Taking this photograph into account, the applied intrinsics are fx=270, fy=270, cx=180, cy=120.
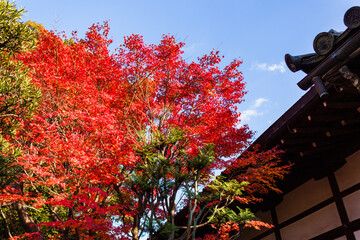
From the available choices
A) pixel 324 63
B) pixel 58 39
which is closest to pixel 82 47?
pixel 58 39

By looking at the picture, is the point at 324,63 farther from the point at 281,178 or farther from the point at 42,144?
the point at 42,144

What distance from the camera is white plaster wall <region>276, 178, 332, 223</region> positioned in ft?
25.7

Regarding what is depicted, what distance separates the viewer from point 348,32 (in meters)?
4.31

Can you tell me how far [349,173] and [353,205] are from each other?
81cm

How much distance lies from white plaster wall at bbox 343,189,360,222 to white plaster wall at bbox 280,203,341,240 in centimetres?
38

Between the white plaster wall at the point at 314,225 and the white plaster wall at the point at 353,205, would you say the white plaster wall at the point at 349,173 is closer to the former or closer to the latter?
the white plaster wall at the point at 353,205

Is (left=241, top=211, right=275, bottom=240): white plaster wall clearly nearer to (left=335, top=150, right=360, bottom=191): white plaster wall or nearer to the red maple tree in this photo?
the red maple tree

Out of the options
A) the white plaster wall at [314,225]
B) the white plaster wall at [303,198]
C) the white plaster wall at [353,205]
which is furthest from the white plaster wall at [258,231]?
the white plaster wall at [353,205]

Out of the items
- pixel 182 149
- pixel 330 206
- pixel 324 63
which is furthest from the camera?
pixel 182 149

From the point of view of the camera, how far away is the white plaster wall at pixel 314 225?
7.40 m

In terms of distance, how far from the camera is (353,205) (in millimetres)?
→ 6879

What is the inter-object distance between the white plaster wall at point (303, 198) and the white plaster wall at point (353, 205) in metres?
0.56

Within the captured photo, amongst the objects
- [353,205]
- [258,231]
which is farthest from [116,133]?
[353,205]

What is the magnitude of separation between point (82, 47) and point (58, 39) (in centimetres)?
129
